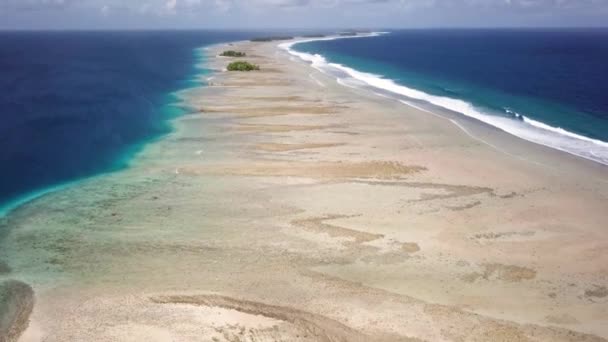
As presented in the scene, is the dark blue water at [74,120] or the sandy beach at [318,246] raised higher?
the dark blue water at [74,120]

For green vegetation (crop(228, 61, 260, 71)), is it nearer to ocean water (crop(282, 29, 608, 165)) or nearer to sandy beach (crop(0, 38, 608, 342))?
ocean water (crop(282, 29, 608, 165))

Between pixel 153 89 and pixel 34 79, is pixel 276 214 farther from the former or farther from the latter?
pixel 34 79

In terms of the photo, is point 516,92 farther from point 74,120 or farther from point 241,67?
point 74,120

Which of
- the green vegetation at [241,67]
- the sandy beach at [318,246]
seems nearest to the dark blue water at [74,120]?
the sandy beach at [318,246]

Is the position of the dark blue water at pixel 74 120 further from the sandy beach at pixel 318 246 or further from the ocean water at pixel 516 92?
the ocean water at pixel 516 92

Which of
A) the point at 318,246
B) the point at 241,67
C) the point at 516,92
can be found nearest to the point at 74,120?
the point at 318,246

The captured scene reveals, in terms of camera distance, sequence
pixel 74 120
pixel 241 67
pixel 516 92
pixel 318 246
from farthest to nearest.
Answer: pixel 241 67 → pixel 516 92 → pixel 74 120 → pixel 318 246

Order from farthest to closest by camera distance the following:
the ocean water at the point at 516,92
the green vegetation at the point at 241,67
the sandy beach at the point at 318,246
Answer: the green vegetation at the point at 241,67
the ocean water at the point at 516,92
the sandy beach at the point at 318,246

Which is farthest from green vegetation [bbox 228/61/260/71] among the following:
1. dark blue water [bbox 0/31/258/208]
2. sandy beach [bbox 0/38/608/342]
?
sandy beach [bbox 0/38/608/342]
